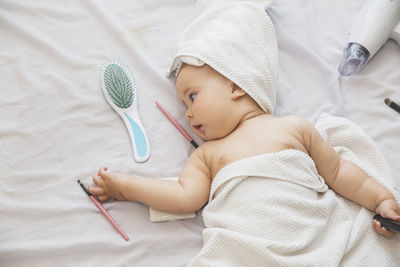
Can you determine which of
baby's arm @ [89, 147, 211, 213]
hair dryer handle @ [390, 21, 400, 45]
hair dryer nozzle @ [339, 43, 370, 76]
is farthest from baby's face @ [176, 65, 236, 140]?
hair dryer handle @ [390, 21, 400, 45]

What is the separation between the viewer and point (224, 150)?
925mm

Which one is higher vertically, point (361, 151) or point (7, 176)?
point (7, 176)

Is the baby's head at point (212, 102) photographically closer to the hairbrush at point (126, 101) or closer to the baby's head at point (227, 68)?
the baby's head at point (227, 68)

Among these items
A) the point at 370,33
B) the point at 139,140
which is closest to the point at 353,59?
the point at 370,33

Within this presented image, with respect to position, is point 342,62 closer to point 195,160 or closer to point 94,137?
point 195,160

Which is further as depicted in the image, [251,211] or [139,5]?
[139,5]

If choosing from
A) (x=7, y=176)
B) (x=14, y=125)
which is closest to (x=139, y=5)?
(x=14, y=125)

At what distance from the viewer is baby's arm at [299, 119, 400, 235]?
2.90ft

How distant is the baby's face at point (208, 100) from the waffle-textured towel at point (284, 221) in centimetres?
13

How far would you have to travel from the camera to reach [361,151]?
1.00 metres

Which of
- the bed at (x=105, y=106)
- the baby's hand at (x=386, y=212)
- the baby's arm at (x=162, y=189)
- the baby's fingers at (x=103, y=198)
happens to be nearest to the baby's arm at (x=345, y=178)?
the baby's hand at (x=386, y=212)

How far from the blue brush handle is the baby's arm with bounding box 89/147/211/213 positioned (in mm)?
83

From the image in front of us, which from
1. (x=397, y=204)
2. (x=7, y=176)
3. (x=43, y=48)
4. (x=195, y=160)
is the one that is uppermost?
(x=43, y=48)

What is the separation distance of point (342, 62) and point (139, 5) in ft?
2.14
